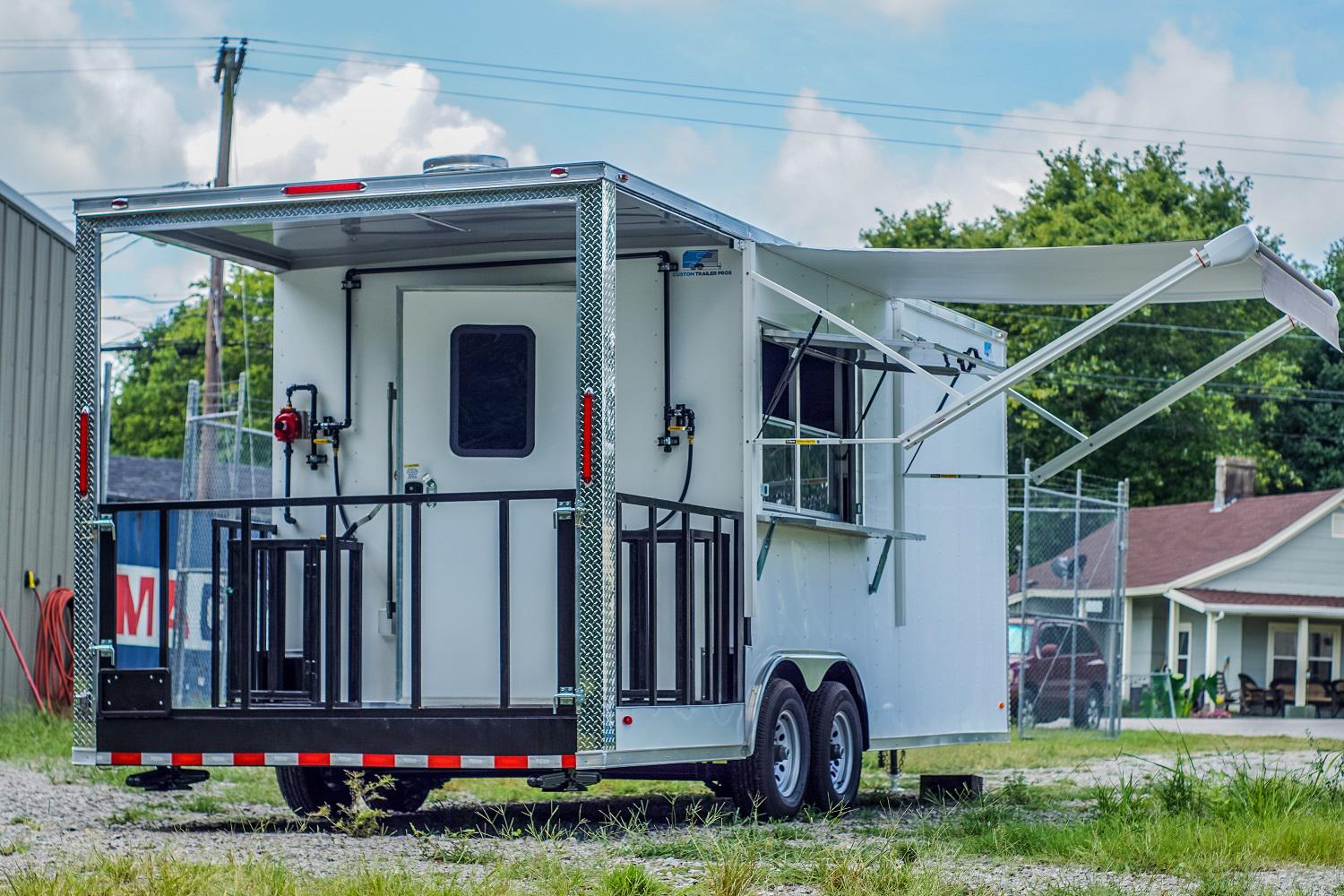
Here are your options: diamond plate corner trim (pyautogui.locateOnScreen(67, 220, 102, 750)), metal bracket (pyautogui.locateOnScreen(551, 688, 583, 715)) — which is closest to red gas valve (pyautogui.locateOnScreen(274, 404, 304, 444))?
diamond plate corner trim (pyautogui.locateOnScreen(67, 220, 102, 750))

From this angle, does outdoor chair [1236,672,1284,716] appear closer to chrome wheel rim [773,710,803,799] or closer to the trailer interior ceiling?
chrome wheel rim [773,710,803,799]

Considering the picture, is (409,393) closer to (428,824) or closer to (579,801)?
(428,824)

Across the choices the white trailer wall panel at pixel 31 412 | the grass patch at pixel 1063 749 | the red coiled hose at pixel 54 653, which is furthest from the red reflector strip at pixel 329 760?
the red coiled hose at pixel 54 653

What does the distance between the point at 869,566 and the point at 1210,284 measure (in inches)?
96.1

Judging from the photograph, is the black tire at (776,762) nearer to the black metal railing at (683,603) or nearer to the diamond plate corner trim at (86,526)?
the black metal railing at (683,603)

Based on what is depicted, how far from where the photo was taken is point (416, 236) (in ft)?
29.5

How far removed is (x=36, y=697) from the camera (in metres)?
15.7

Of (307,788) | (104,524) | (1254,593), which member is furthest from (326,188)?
(1254,593)

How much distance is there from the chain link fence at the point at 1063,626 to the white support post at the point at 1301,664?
14.4 feet

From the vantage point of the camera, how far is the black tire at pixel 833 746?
938cm

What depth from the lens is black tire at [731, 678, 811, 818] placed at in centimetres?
868

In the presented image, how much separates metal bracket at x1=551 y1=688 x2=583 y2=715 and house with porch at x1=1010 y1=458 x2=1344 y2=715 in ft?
92.7

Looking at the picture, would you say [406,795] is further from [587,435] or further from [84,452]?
[587,435]

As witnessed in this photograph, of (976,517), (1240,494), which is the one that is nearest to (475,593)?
(976,517)
